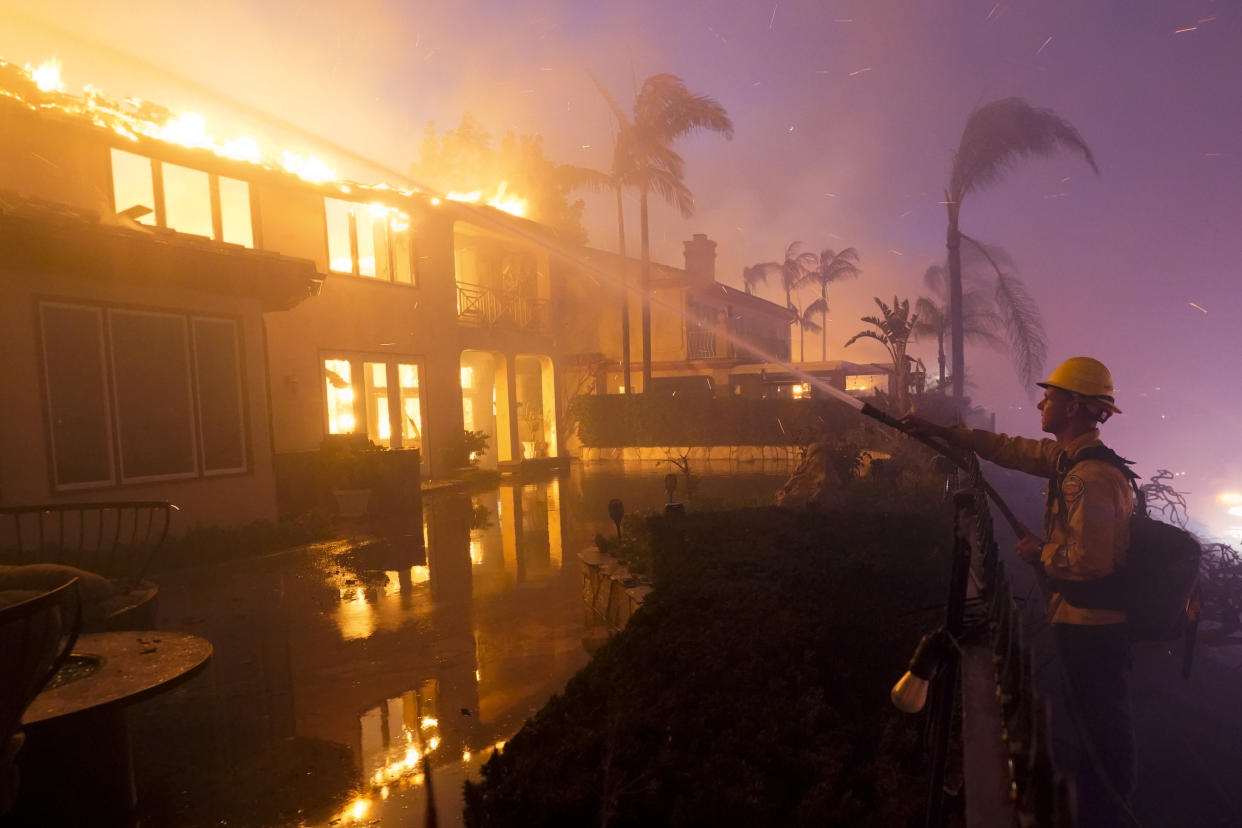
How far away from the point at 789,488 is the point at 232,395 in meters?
8.44

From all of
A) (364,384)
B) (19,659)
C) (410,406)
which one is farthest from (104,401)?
(19,659)

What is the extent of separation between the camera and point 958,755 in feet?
10.0

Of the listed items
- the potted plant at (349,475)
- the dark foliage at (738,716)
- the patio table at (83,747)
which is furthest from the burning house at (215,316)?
the dark foliage at (738,716)

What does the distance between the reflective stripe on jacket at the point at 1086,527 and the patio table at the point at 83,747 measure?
14.2ft

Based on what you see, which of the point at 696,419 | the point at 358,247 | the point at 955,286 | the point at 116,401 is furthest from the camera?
the point at 696,419

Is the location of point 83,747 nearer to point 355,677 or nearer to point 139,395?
point 355,677

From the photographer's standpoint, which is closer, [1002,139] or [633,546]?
[633,546]

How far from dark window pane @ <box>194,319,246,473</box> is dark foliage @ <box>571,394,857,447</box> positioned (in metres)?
15.5

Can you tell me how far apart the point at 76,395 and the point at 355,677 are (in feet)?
22.2

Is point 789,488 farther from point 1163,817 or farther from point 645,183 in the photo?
point 645,183

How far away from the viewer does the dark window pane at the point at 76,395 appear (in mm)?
8656

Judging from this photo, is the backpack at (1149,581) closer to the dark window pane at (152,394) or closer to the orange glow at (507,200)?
the dark window pane at (152,394)

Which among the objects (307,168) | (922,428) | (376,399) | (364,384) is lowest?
(922,428)

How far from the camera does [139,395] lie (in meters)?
9.50
